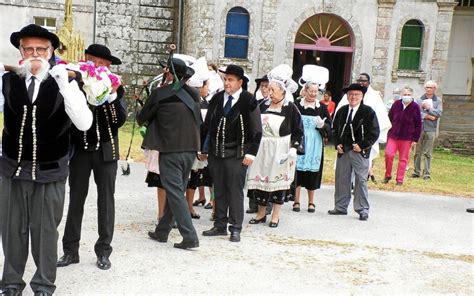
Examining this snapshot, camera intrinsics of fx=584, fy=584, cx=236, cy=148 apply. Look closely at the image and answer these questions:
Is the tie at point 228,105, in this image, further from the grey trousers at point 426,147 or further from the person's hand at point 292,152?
the grey trousers at point 426,147

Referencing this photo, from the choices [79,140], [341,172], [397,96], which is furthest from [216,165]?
[397,96]

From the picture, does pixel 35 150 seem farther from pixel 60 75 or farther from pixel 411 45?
pixel 411 45

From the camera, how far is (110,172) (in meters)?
5.17

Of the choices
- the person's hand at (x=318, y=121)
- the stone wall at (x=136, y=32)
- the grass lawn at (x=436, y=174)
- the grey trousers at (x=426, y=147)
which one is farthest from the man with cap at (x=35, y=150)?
the stone wall at (x=136, y=32)

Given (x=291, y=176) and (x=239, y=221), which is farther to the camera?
(x=291, y=176)

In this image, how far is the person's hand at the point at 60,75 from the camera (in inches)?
163

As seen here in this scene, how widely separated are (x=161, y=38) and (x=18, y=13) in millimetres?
5412

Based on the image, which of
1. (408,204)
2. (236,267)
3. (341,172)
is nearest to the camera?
(236,267)

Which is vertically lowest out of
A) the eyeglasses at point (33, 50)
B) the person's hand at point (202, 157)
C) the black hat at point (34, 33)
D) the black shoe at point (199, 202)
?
the black shoe at point (199, 202)

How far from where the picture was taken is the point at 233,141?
6480mm

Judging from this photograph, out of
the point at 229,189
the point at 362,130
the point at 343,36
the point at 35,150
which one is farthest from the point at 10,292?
the point at 343,36

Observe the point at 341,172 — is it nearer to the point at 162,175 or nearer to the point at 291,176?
the point at 291,176

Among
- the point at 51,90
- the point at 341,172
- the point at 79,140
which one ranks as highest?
the point at 51,90

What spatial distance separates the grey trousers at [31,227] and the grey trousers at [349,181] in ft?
15.8
